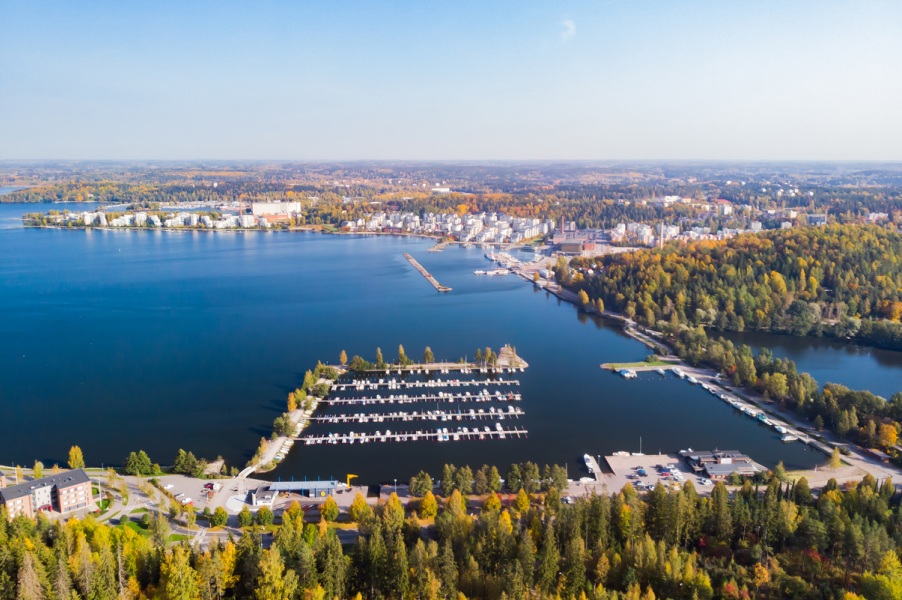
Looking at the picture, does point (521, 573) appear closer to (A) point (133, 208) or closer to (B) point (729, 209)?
(B) point (729, 209)

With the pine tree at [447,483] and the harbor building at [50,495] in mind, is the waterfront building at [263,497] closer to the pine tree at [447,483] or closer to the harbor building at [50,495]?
the harbor building at [50,495]

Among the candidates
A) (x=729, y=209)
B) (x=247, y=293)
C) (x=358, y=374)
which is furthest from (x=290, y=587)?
(x=729, y=209)

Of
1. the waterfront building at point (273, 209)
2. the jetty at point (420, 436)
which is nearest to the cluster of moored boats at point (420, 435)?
the jetty at point (420, 436)

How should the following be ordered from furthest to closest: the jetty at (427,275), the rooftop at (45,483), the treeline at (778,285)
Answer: the jetty at (427,275), the treeline at (778,285), the rooftop at (45,483)

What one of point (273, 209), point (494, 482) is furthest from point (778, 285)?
point (273, 209)

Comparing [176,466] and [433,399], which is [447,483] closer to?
[433,399]

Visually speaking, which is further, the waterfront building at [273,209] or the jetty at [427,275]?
the waterfront building at [273,209]
